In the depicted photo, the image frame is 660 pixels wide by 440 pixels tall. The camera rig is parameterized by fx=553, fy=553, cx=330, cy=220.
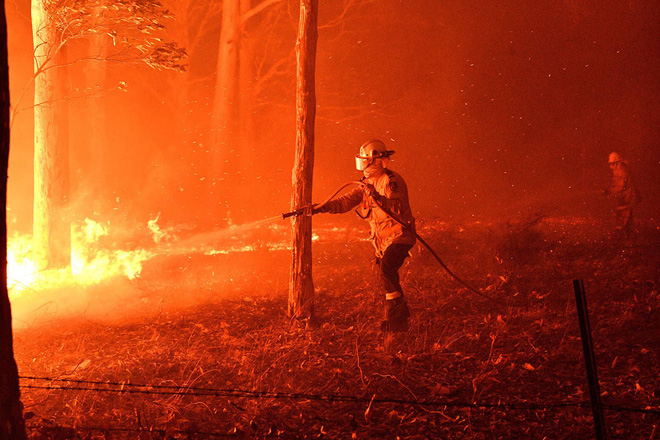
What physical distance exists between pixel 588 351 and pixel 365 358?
3.02 m

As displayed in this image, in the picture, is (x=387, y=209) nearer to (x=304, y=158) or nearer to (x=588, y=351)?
(x=304, y=158)

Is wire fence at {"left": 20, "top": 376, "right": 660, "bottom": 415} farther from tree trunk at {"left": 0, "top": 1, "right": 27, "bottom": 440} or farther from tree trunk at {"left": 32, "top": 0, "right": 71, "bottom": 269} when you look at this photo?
tree trunk at {"left": 32, "top": 0, "right": 71, "bottom": 269}

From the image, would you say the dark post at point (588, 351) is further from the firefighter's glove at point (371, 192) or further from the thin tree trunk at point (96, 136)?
the thin tree trunk at point (96, 136)

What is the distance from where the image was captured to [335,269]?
1128 centimetres

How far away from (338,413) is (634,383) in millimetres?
2788

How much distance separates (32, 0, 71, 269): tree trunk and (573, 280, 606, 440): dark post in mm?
10133

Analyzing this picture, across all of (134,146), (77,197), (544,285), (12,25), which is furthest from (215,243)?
(12,25)

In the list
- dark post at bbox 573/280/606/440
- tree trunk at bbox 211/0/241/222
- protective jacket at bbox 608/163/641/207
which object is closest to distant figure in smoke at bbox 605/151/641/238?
protective jacket at bbox 608/163/641/207

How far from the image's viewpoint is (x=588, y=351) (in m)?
3.39

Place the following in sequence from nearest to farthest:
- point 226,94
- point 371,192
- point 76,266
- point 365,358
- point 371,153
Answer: point 365,358 → point 371,192 → point 371,153 → point 76,266 → point 226,94

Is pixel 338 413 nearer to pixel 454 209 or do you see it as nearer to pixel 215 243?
pixel 215 243

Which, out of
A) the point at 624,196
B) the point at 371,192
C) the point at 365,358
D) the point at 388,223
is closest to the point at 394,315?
the point at 365,358

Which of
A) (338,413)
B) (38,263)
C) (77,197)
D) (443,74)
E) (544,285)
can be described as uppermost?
(443,74)

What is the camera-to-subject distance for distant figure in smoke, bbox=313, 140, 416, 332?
6.88m
